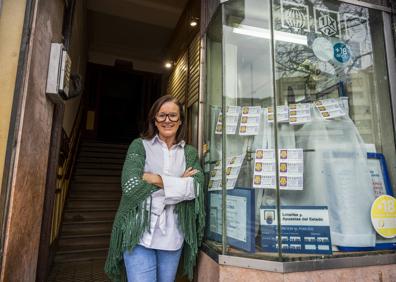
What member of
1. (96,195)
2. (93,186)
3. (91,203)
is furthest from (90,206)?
(93,186)

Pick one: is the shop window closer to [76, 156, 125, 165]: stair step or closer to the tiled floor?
the tiled floor

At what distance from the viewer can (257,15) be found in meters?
1.67

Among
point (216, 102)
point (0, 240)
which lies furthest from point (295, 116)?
point (0, 240)

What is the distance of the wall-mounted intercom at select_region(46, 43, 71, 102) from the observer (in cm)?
143

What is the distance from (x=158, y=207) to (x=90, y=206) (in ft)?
10.4

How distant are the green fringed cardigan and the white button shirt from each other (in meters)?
0.04

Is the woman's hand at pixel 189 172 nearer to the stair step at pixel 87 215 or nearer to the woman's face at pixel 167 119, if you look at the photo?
the woman's face at pixel 167 119

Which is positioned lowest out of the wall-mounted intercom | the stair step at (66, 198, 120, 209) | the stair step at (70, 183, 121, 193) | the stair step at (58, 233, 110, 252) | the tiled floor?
the tiled floor

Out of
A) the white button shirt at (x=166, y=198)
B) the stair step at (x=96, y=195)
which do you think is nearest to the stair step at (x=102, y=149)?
the stair step at (x=96, y=195)

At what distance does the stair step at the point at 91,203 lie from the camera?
3.99 metres

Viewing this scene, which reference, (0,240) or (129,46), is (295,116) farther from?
(129,46)

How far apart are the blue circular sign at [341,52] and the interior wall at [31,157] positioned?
1.78 m

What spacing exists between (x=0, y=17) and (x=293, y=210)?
5.72 ft

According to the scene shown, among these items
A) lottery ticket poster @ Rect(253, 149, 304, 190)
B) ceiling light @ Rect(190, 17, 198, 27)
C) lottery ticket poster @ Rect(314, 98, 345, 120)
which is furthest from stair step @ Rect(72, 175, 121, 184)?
lottery ticket poster @ Rect(314, 98, 345, 120)
